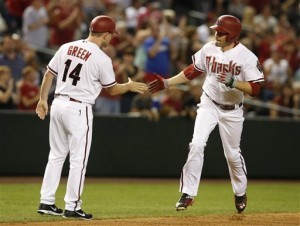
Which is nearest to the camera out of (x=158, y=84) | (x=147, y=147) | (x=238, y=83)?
(x=238, y=83)

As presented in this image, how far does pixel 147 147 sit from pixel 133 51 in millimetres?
2240

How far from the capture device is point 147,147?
15117mm

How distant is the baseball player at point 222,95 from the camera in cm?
916

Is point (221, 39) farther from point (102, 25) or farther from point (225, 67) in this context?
point (102, 25)

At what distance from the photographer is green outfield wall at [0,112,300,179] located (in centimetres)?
1433

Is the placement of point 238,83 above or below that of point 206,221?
above

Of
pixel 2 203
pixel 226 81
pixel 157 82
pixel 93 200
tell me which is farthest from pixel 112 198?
pixel 226 81

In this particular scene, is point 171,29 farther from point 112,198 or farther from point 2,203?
point 2,203

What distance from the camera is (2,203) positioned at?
10.4m

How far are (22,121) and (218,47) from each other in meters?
5.89

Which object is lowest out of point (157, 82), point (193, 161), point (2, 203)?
point (2, 203)

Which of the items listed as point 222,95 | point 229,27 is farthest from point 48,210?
point 229,27

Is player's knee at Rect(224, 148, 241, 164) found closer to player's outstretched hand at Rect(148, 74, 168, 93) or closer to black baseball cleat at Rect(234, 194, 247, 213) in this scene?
black baseball cleat at Rect(234, 194, 247, 213)

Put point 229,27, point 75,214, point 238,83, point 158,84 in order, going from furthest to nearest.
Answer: point 158,84, point 229,27, point 238,83, point 75,214
